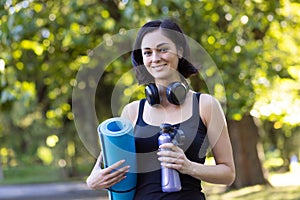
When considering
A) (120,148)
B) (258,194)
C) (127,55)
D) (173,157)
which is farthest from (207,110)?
(258,194)

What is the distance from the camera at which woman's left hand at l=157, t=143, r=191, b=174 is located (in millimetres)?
2043

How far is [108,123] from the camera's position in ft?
7.13

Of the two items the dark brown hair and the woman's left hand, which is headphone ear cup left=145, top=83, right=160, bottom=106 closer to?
the dark brown hair

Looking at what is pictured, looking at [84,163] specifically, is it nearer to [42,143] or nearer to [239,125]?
[42,143]

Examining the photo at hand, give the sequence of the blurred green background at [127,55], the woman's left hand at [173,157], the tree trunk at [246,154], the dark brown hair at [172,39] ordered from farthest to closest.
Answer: the tree trunk at [246,154], the blurred green background at [127,55], the dark brown hair at [172,39], the woman's left hand at [173,157]

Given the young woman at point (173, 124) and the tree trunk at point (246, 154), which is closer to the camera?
the young woman at point (173, 124)

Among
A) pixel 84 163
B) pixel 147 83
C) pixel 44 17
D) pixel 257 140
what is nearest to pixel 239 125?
pixel 257 140

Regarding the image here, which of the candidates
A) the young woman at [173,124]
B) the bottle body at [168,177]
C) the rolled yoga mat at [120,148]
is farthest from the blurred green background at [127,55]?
the bottle body at [168,177]

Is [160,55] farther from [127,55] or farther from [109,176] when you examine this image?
[127,55]

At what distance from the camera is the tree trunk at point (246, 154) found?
1535 cm

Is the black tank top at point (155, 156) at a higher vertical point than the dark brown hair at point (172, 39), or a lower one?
lower

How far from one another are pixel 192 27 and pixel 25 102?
10.1 feet

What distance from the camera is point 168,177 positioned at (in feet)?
6.82

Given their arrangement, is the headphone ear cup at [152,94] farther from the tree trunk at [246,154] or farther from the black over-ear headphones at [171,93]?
the tree trunk at [246,154]
